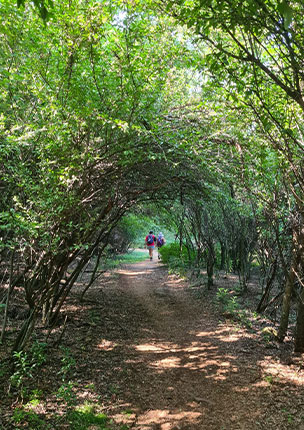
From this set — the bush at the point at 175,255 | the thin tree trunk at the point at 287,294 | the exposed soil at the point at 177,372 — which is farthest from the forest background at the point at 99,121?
the bush at the point at 175,255

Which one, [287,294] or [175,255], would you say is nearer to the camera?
[287,294]

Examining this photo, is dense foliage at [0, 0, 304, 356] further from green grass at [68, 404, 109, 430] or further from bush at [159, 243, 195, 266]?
bush at [159, 243, 195, 266]

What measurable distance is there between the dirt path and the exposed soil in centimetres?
1

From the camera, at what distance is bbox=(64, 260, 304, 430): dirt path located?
3475 mm

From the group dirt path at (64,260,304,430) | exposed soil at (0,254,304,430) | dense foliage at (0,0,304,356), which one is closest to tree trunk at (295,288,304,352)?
dense foliage at (0,0,304,356)

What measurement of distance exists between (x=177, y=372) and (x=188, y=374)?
0.57 feet

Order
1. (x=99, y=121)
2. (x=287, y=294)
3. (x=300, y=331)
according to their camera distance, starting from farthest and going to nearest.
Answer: (x=287, y=294), (x=300, y=331), (x=99, y=121)

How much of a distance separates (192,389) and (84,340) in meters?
2.24

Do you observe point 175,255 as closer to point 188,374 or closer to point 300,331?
point 300,331

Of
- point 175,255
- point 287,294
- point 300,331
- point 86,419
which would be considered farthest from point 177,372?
point 175,255

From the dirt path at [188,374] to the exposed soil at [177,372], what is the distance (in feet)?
0.04

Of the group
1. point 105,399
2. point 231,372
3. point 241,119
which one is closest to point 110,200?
point 241,119

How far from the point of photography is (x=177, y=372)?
4.61 m

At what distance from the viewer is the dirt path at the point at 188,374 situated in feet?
11.4
